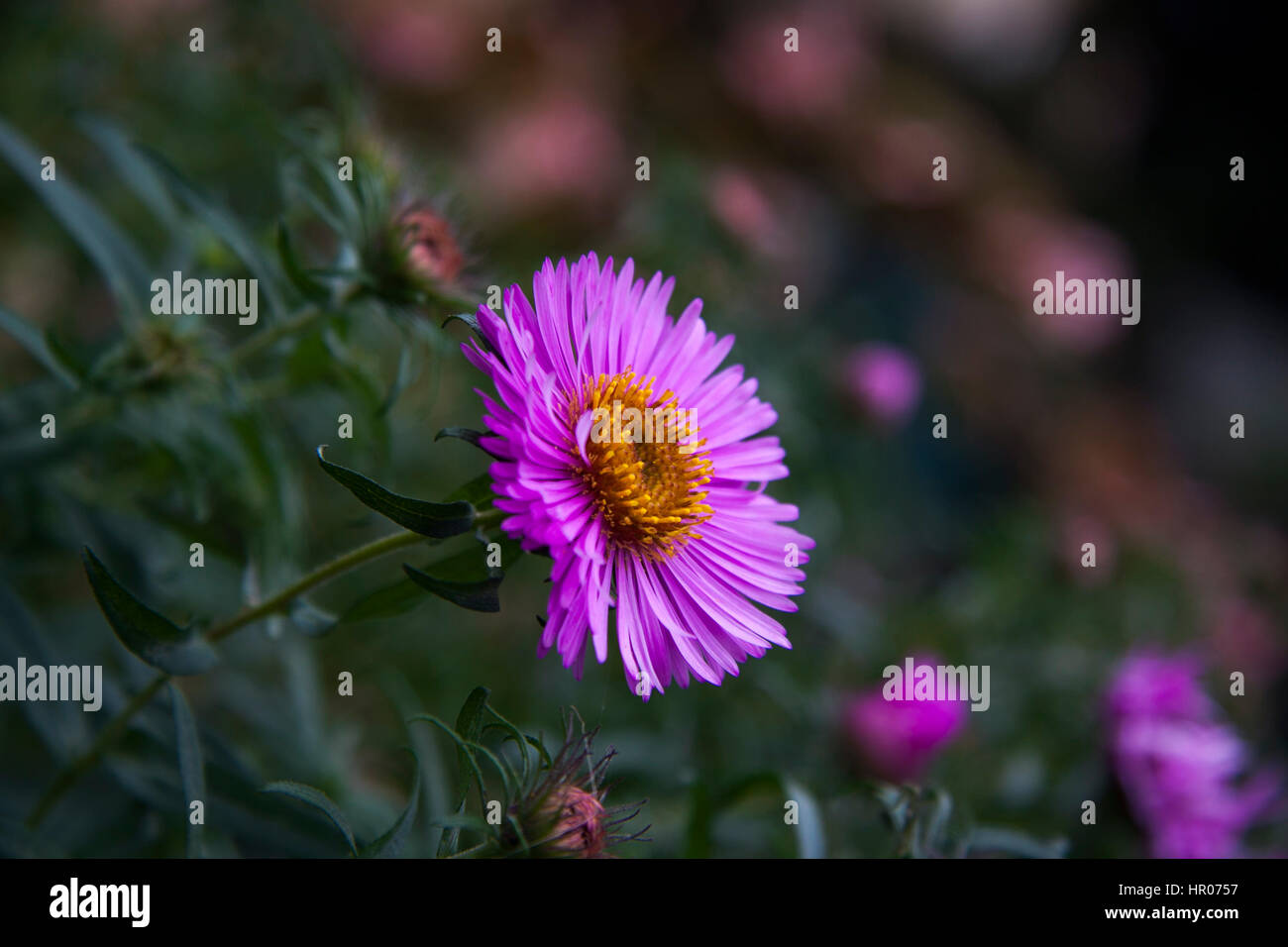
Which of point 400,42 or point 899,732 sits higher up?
point 400,42

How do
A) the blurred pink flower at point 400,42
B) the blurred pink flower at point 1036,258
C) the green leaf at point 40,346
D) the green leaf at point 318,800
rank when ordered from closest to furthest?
the green leaf at point 318,800
the green leaf at point 40,346
the blurred pink flower at point 400,42
the blurred pink flower at point 1036,258

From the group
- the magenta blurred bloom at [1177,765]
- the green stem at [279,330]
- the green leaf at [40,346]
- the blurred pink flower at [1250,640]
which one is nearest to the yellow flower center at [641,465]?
the green stem at [279,330]

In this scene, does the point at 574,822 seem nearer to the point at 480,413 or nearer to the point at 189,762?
the point at 189,762

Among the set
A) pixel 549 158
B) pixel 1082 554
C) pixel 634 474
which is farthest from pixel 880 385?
pixel 549 158

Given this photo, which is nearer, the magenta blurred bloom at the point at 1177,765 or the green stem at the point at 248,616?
the green stem at the point at 248,616

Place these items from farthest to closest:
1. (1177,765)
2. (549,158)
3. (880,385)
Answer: (549,158) < (880,385) < (1177,765)

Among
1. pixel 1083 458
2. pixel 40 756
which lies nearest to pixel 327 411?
pixel 40 756

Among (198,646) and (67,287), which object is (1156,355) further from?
(198,646)

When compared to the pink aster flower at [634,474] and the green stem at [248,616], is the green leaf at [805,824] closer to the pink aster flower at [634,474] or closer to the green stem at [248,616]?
the pink aster flower at [634,474]
